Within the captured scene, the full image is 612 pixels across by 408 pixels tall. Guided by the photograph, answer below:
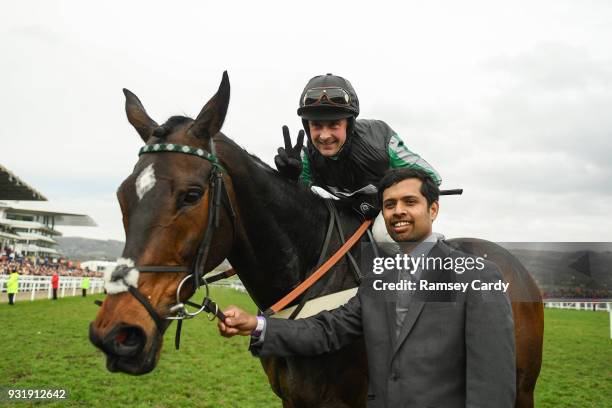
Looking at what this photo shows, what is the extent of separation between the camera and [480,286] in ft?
6.82

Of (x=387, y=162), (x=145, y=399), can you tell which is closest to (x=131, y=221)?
(x=387, y=162)

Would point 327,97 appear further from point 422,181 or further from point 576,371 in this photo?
point 576,371

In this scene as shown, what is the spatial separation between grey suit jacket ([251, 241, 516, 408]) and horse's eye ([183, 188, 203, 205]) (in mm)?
855

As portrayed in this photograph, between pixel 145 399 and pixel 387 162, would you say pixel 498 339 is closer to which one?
pixel 387 162

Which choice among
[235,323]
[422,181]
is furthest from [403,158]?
[235,323]

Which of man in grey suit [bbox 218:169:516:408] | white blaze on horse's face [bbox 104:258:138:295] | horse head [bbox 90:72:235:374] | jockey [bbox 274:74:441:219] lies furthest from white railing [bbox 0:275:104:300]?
man in grey suit [bbox 218:169:516:408]

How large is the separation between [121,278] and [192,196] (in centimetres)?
55

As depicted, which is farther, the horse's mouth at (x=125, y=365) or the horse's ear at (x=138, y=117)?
the horse's ear at (x=138, y=117)

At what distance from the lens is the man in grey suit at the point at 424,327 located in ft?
6.55

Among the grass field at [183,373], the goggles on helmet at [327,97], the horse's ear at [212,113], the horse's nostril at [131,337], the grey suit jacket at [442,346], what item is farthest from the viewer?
the grass field at [183,373]

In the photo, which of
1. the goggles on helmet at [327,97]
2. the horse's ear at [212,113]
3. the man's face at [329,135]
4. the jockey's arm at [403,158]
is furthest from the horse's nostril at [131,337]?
the jockey's arm at [403,158]

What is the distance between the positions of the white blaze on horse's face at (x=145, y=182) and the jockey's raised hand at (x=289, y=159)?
41.7 inches

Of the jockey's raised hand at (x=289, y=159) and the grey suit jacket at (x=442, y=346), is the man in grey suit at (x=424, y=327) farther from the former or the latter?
the jockey's raised hand at (x=289, y=159)

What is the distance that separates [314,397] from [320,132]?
1.83 metres
